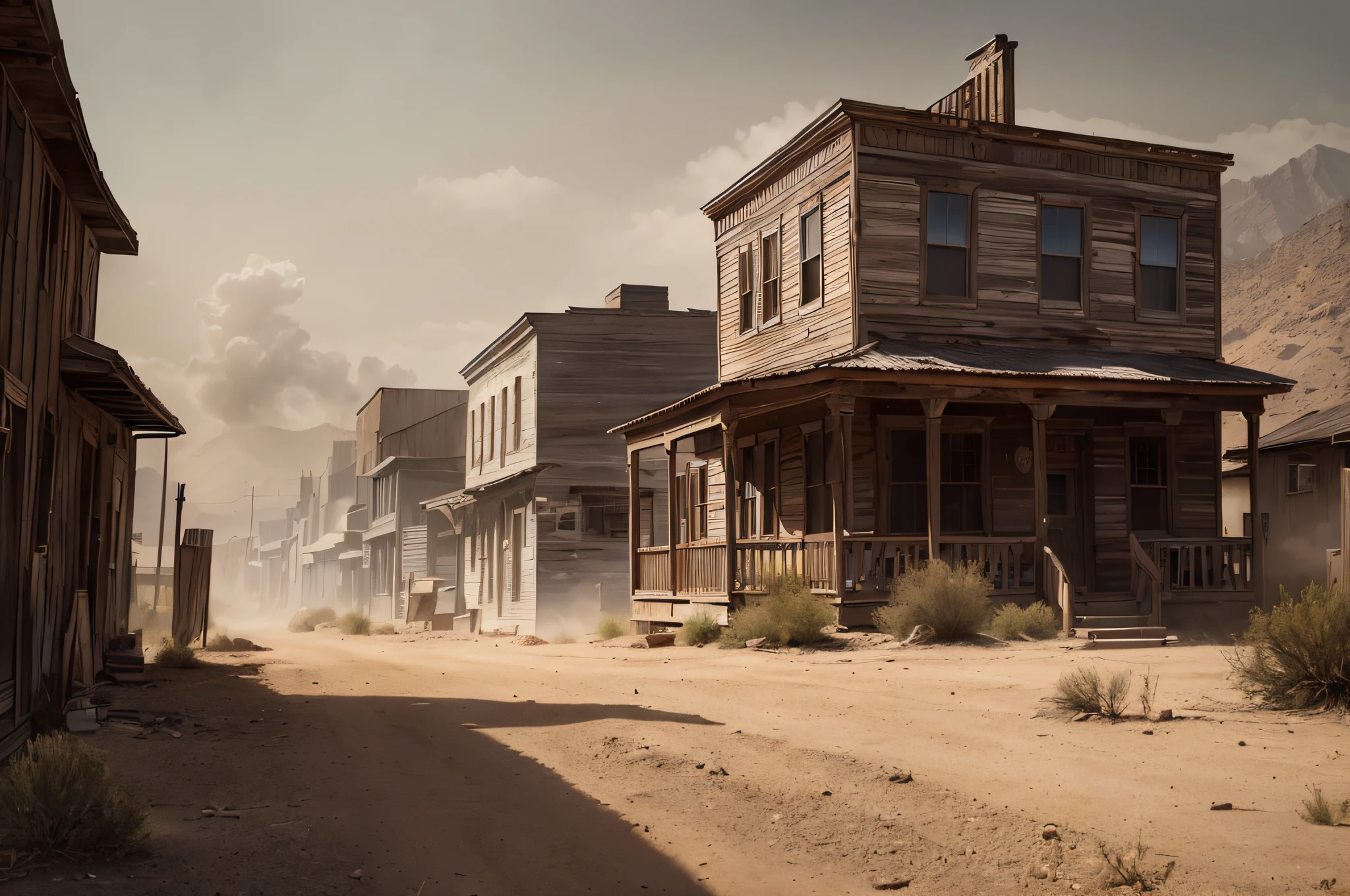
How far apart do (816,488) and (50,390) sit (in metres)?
12.3

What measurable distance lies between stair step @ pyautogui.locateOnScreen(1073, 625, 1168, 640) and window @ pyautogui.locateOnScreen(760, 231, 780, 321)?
28.8ft

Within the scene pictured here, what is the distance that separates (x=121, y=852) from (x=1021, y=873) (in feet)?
15.2

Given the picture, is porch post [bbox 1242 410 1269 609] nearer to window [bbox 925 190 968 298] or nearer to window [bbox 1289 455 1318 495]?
window [bbox 925 190 968 298]

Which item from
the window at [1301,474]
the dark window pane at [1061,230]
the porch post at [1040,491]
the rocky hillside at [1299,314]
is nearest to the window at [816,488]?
the porch post at [1040,491]

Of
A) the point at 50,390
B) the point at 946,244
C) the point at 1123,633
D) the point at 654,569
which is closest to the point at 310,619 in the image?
the point at 654,569

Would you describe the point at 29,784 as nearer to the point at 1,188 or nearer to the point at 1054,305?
the point at 1,188

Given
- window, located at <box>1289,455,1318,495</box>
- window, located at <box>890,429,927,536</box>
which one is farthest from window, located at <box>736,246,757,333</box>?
window, located at <box>1289,455,1318,495</box>

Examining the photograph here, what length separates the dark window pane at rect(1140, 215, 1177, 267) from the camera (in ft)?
70.1

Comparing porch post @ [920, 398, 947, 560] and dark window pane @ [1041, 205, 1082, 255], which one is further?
dark window pane @ [1041, 205, 1082, 255]

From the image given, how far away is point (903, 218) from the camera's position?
19.7m

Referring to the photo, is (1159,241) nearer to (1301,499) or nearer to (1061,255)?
(1061,255)

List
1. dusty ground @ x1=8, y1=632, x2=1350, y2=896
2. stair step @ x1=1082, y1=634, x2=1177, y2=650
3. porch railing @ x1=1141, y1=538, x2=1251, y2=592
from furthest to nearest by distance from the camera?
porch railing @ x1=1141, y1=538, x2=1251, y2=592, stair step @ x1=1082, y1=634, x2=1177, y2=650, dusty ground @ x1=8, y1=632, x2=1350, y2=896

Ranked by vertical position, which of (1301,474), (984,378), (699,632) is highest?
(984,378)

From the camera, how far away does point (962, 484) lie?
19734 millimetres
